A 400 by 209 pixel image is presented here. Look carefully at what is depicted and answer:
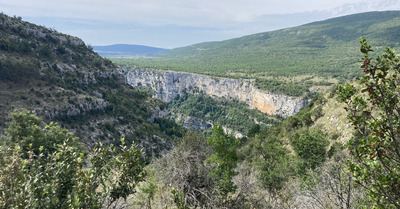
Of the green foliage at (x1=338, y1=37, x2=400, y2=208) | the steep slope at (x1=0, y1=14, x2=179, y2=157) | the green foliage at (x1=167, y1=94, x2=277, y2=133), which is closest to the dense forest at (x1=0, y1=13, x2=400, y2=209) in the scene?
the green foliage at (x1=338, y1=37, x2=400, y2=208)

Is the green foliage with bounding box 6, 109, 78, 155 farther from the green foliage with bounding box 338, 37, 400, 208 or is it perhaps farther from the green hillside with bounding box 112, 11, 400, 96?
the green hillside with bounding box 112, 11, 400, 96

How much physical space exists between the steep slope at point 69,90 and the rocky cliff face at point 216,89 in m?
47.3

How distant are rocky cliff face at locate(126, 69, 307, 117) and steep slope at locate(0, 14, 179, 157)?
4727 centimetres

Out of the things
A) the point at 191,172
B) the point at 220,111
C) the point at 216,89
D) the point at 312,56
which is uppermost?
the point at 312,56

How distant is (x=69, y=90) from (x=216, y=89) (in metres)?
81.7

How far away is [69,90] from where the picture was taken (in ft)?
124

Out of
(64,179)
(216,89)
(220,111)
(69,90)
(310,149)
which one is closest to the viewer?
(64,179)

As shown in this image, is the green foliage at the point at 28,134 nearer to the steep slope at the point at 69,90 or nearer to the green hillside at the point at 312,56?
the steep slope at the point at 69,90

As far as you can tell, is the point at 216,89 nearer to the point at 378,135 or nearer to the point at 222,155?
the point at 222,155

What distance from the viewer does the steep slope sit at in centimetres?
3167

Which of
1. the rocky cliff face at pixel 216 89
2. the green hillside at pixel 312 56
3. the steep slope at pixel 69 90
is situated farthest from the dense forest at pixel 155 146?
the green hillside at pixel 312 56

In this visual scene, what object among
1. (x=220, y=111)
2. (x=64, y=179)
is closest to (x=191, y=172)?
(x=64, y=179)

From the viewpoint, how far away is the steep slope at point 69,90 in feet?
104

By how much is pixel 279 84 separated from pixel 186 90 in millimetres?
58485
